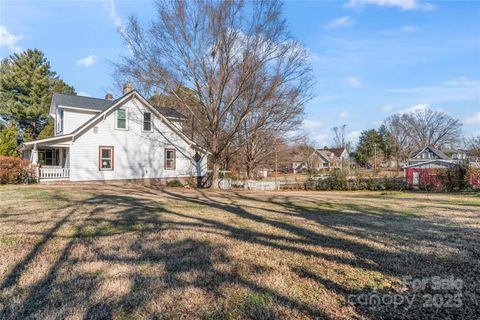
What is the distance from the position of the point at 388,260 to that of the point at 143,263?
3.25 meters

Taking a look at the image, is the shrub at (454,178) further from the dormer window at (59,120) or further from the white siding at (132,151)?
the dormer window at (59,120)

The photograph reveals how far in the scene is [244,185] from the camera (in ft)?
74.1

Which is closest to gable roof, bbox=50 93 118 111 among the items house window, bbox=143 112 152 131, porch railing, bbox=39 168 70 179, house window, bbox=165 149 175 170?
house window, bbox=143 112 152 131

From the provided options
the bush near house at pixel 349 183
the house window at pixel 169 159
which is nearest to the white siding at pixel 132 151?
the house window at pixel 169 159

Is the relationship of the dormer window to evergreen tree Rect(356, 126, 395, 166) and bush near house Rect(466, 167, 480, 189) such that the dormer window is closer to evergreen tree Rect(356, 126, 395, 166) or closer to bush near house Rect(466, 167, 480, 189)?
bush near house Rect(466, 167, 480, 189)

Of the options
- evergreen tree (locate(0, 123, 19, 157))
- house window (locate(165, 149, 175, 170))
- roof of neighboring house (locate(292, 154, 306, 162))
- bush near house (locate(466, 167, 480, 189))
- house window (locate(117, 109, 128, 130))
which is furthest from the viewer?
roof of neighboring house (locate(292, 154, 306, 162))

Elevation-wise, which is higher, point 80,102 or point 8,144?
point 80,102

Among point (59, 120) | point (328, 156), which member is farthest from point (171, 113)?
point (328, 156)

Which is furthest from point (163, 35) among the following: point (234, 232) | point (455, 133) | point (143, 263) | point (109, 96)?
point (455, 133)

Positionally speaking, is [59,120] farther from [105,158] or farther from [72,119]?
[105,158]

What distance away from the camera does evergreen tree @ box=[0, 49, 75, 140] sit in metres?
34.5

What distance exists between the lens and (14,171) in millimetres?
15391

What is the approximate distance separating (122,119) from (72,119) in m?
3.28

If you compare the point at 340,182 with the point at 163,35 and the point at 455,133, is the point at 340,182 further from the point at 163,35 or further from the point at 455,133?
the point at 455,133
